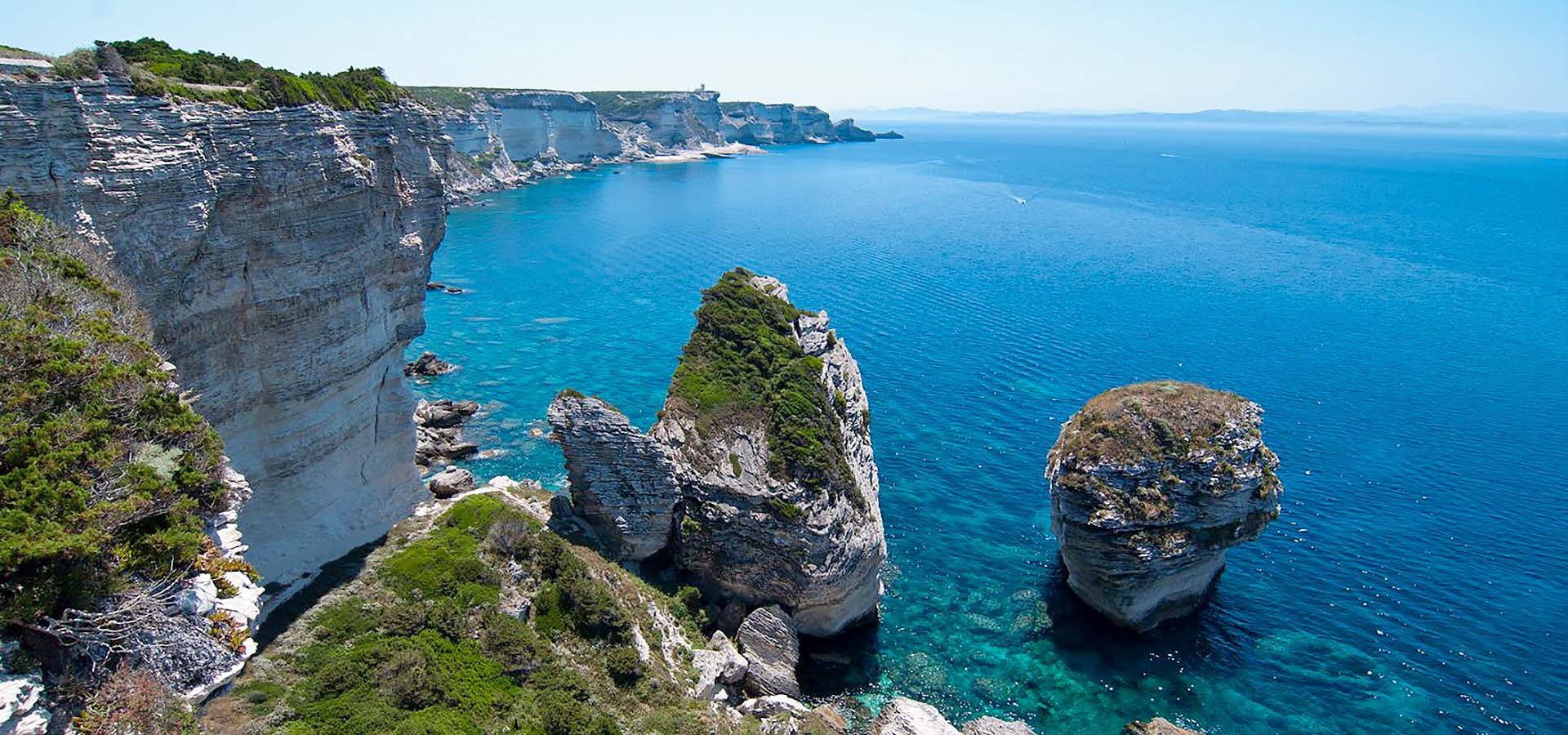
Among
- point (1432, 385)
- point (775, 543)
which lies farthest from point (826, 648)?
point (1432, 385)

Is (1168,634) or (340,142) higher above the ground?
(340,142)

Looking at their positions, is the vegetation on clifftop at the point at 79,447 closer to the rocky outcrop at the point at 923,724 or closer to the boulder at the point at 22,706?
the boulder at the point at 22,706

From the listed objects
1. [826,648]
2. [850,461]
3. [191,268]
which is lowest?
[826,648]

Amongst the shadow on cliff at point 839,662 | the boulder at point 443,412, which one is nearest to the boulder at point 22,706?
the shadow on cliff at point 839,662

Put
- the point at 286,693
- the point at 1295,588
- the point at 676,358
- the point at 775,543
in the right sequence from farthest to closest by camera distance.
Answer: the point at 676,358
the point at 1295,588
the point at 775,543
the point at 286,693

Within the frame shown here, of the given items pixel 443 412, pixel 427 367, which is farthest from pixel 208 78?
pixel 427 367

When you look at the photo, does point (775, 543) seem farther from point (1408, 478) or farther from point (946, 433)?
point (1408, 478)
